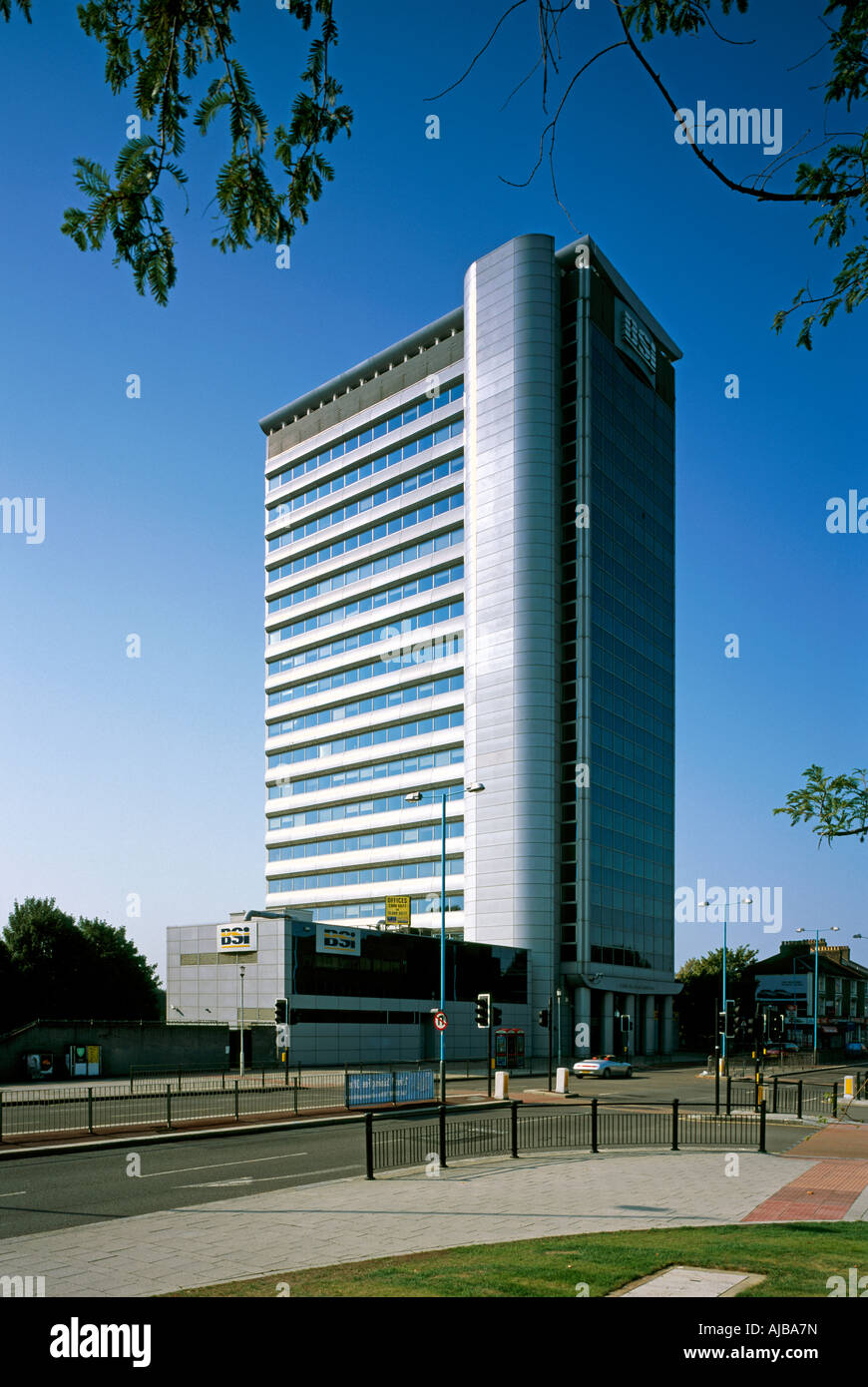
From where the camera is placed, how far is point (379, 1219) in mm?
14070

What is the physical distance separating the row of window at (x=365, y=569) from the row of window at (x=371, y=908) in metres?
27.6

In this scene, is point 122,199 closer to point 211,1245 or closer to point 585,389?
point 211,1245

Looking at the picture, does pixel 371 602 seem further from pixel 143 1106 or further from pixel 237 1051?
pixel 143 1106

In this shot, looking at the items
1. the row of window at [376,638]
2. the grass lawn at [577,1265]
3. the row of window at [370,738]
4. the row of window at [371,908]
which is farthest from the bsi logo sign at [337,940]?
the grass lawn at [577,1265]

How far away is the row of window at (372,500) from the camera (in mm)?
90250

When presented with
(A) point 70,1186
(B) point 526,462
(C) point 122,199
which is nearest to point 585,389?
(B) point 526,462

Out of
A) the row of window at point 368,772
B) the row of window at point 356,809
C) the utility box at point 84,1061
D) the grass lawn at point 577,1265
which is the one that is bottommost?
the utility box at point 84,1061

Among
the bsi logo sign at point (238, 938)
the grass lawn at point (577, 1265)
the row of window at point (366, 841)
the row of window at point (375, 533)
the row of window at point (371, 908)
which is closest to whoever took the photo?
the grass lawn at point (577, 1265)

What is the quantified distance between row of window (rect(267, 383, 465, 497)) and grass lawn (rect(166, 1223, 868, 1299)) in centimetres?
8287

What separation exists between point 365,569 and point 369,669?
29.1ft

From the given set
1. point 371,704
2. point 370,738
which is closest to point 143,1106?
point 370,738

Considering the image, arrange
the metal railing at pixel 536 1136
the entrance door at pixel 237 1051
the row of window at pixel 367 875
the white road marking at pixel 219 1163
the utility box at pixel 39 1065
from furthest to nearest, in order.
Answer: the row of window at pixel 367 875 → the entrance door at pixel 237 1051 → the utility box at pixel 39 1065 → the metal railing at pixel 536 1136 → the white road marking at pixel 219 1163

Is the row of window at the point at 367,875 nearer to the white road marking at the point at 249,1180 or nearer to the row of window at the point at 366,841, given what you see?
the row of window at the point at 366,841

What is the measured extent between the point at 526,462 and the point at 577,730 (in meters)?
20.4
